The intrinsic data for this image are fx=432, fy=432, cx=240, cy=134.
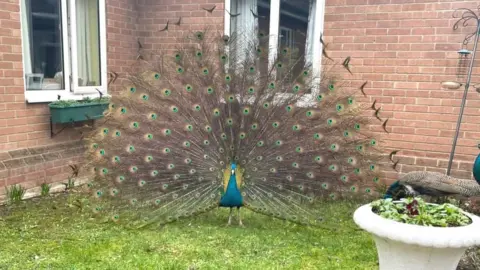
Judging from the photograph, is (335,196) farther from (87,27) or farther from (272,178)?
(87,27)

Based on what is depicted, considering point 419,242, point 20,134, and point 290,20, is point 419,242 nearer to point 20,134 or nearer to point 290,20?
point 290,20

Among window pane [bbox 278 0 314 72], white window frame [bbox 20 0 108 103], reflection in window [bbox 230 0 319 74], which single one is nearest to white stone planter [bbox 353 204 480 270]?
reflection in window [bbox 230 0 319 74]

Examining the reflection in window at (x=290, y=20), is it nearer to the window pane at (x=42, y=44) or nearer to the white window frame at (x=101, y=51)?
the white window frame at (x=101, y=51)

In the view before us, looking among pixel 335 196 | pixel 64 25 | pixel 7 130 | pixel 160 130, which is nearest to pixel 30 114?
pixel 7 130

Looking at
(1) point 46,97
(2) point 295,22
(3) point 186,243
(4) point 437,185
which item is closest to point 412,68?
(2) point 295,22

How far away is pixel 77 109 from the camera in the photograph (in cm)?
566

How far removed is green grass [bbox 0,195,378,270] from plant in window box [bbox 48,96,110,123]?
1.29m

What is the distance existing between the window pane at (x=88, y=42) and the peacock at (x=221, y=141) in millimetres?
2256

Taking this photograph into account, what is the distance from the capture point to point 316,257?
3750 mm

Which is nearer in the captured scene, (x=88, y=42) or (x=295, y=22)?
(x=295, y=22)

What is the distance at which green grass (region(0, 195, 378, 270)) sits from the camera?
3.57m

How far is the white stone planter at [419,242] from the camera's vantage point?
2340 millimetres

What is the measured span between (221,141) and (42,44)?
118 inches

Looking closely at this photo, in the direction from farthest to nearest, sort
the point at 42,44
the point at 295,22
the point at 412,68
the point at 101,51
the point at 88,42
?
1. the point at 101,51
2. the point at 88,42
3. the point at 295,22
4. the point at 42,44
5. the point at 412,68
